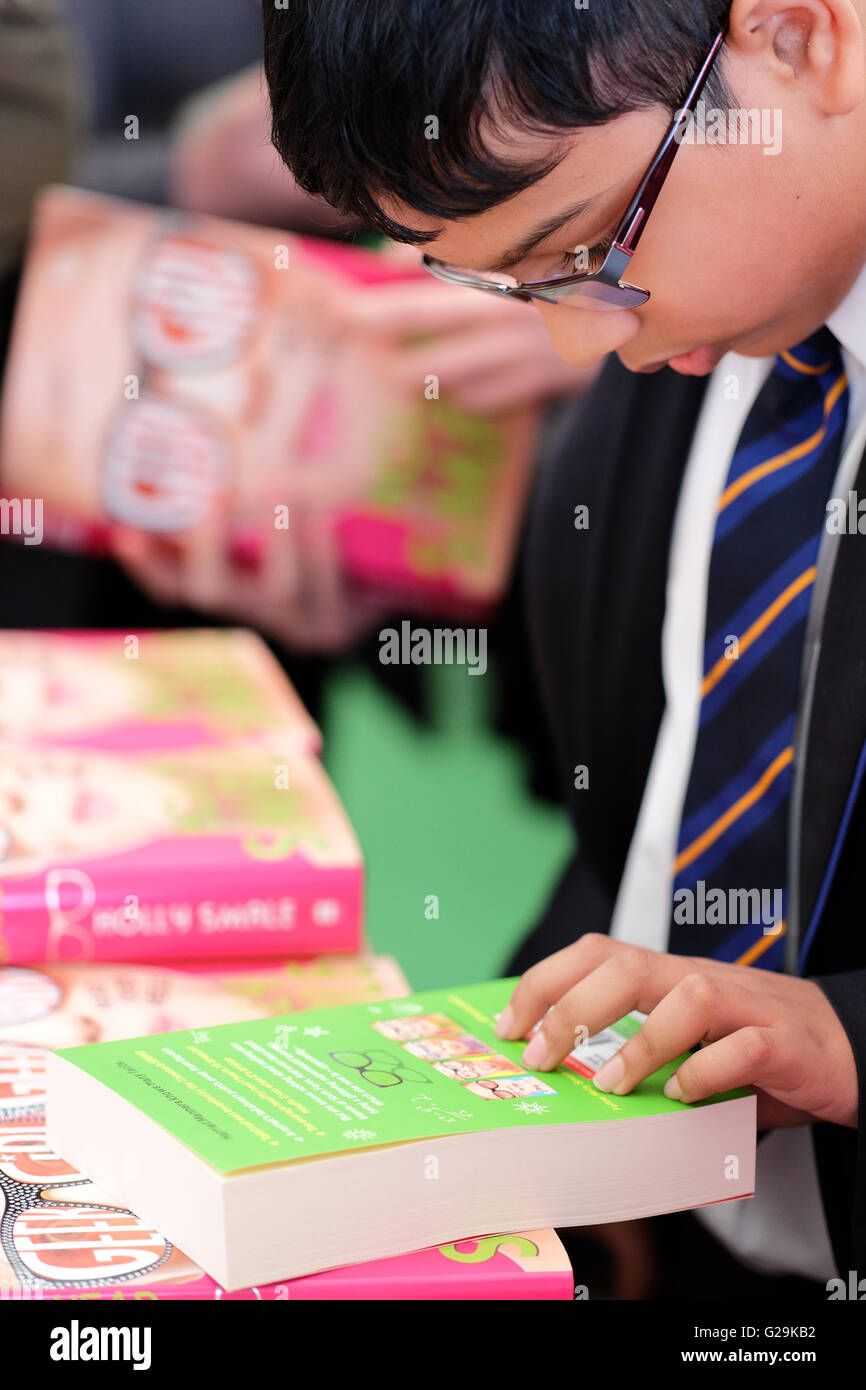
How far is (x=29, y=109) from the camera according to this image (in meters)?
1.98

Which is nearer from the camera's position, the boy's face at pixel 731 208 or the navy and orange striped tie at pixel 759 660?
the boy's face at pixel 731 208

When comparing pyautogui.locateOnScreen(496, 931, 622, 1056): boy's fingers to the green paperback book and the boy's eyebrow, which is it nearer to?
the green paperback book

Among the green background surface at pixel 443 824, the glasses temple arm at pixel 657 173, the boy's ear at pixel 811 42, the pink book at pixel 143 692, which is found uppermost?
the boy's ear at pixel 811 42

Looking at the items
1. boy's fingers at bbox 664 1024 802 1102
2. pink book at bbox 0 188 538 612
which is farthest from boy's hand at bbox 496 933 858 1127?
pink book at bbox 0 188 538 612

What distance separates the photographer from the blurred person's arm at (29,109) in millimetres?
1920

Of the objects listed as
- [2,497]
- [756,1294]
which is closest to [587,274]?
[756,1294]

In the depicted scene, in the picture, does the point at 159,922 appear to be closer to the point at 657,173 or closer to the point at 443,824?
the point at 657,173

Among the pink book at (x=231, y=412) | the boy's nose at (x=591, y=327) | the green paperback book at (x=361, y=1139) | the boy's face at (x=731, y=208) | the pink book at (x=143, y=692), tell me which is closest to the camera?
the green paperback book at (x=361, y=1139)

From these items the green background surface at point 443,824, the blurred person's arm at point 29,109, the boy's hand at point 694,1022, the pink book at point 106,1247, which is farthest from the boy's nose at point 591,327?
the blurred person's arm at point 29,109

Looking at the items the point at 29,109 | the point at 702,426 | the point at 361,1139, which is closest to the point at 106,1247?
the point at 361,1139

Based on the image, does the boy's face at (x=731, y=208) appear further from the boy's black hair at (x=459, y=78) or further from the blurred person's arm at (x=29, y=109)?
the blurred person's arm at (x=29, y=109)

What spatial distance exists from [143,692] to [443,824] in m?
0.79

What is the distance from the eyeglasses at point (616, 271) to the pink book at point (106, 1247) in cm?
51

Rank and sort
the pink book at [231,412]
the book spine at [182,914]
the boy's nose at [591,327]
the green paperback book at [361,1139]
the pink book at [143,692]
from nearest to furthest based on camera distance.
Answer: the green paperback book at [361,1139]
the boy's nose at [591,327]
the book spine at [182,914]
the pink book at [143,692]
the pink book at [231,412]
